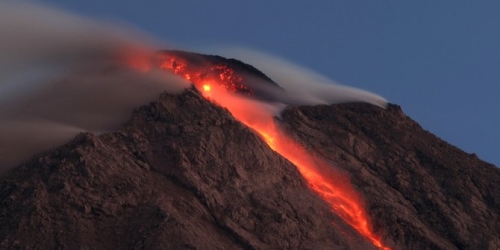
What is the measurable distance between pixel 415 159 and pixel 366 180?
22.7ft

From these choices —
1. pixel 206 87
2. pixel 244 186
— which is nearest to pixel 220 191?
pixel 244 186

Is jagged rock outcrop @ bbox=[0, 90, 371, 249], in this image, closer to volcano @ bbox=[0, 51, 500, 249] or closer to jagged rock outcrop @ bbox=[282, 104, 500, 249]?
volcano @ bbox=[0, 51, 500, 249]

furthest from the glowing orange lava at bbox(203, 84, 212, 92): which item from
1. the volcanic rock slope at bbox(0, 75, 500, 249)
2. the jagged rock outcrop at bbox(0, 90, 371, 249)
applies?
the jagged rock outcrop at bbox(0, 90, 371, 249)

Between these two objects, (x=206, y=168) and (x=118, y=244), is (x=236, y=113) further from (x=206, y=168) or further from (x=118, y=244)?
(x=118, y=244)

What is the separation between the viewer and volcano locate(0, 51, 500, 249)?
54.8 meters

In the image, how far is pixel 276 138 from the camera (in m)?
71.6

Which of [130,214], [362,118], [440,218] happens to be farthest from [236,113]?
[130,214]

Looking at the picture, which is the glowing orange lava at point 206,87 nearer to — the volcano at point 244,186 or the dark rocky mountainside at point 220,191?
the volcano at point 244,186

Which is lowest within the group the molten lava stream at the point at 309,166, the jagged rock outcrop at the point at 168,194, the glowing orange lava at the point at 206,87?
the jagged rock outcrop at the point at 168,194

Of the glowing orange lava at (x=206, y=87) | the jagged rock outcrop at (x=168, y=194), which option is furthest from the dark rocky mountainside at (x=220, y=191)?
the glowing orange lava at (x=206, y=87)

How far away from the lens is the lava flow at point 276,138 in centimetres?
6451

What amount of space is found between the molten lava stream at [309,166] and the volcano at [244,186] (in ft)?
0.47

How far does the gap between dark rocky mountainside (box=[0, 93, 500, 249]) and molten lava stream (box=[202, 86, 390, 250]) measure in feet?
2.62

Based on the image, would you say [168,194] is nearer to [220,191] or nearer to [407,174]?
[220,191]
